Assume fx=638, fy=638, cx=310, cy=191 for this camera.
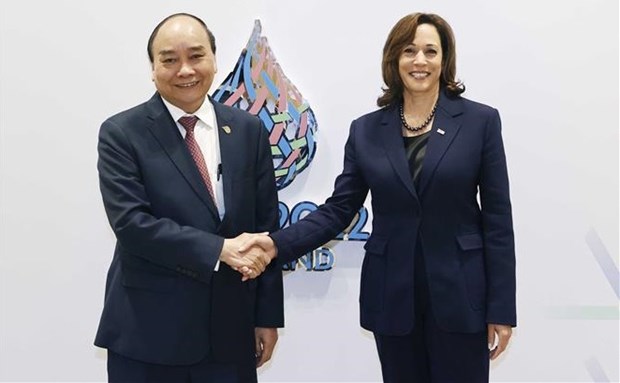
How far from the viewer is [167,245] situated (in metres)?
1.77

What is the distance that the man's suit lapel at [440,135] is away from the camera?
193 cm

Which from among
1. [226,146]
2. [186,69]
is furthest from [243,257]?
[186,69]

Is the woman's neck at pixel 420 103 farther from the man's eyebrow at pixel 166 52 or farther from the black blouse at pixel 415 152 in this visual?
the man's eyebrow at pixel 166 52

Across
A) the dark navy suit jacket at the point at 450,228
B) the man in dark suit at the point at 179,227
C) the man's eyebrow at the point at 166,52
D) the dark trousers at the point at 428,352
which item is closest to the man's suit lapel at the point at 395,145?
the dark navy suit jacket at the point at 450,228

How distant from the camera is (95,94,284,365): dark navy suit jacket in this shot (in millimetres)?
1790

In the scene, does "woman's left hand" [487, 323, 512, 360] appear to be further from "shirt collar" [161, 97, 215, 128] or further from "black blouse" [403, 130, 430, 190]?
"shirt collar" [161, 97, 215, 128]

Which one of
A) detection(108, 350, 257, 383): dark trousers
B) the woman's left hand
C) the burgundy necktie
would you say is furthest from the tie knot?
the woman's left hand

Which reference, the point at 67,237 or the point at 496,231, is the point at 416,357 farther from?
the point at 67,237

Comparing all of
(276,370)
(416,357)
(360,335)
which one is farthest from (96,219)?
(416,357)

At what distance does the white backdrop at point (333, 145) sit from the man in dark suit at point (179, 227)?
4.37 feet

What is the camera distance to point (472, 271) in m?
1.96

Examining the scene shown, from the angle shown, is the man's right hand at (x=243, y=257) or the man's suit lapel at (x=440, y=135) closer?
the man's right hand at (x=243, y=257)

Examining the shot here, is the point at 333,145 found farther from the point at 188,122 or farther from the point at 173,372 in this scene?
the point at 173,372

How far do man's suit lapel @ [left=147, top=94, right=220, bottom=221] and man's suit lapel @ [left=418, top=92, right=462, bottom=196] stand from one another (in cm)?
64
